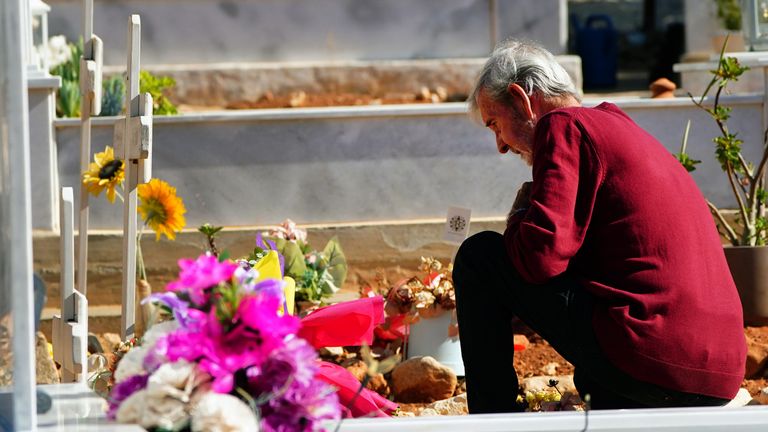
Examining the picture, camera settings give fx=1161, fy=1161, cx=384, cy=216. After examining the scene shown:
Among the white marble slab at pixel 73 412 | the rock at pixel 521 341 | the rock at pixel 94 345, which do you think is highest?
the white marble slab at pixel 73 412

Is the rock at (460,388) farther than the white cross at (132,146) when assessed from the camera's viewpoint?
Yes

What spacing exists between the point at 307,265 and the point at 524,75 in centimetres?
201

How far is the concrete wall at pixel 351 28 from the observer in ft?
23.2

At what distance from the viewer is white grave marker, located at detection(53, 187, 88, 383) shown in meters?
3.12

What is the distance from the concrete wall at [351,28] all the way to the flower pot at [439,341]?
3.22 m

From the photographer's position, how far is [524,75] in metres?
2.84

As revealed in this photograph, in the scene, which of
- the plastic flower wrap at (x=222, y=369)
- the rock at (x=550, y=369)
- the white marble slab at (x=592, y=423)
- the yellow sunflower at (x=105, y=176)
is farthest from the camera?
the rock at (x=550, y=369)

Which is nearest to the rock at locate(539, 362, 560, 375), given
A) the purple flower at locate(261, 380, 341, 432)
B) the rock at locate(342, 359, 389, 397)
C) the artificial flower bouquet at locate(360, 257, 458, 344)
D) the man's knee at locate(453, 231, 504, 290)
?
the artificial flower bouquet at locate(360, 257, 458, 344)

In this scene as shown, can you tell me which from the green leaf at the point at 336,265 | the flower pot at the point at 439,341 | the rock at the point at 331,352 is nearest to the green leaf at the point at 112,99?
the green leaf at the point at 336,265

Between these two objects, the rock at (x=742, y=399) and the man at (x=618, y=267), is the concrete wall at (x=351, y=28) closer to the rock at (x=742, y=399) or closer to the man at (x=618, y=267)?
the rock at (x=742, y=399)

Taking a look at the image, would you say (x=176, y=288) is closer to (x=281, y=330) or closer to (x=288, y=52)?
(x=281, y=330)

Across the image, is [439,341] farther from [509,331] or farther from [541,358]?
[509,331]

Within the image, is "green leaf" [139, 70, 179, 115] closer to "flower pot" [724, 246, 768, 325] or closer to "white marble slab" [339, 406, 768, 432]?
"flower pot" [724, 246, 768, 325]

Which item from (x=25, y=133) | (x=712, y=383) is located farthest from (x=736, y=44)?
(x=25, y=133)
